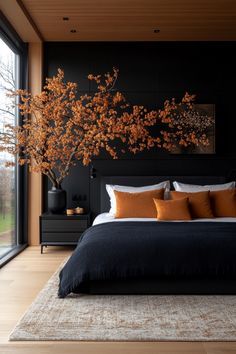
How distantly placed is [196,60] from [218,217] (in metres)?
2.26

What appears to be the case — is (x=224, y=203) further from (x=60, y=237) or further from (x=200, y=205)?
(x=60, y=237)

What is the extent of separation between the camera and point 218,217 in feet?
17.7

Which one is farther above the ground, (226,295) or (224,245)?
(224,245)

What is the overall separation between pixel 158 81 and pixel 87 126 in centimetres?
121

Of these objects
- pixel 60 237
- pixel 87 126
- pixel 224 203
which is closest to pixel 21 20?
pixel 87 126

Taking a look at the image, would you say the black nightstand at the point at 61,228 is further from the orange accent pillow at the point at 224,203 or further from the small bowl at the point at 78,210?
the orange accent pillow at the point at 224,203

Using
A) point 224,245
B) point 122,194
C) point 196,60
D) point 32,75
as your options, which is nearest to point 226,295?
point 224,245

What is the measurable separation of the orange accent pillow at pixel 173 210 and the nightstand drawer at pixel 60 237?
1.22 m

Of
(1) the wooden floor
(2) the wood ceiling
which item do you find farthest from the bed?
(2) the wood ceiling

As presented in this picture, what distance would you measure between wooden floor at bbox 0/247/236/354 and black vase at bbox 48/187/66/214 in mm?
807

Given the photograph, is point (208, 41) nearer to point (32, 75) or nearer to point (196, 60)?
point (196, 60)

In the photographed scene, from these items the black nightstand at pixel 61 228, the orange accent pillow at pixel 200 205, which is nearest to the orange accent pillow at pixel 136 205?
the orange accent pillow at pixel 200 205

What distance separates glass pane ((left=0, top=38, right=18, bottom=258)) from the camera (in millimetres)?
5387

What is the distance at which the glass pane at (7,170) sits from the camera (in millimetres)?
5387
